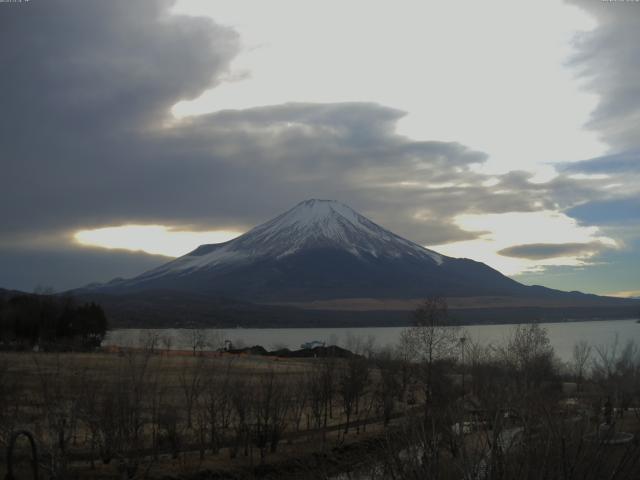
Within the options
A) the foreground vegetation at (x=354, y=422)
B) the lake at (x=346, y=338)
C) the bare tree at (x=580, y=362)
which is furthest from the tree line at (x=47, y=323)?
the bare tree at (x=580, y=362)

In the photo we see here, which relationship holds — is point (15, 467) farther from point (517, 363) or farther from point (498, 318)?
point (498, 318)

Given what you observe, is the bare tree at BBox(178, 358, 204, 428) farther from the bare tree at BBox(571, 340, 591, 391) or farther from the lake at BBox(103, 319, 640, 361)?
the bare tree at BBox(571, 340, 591, 391)

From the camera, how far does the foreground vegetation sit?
9578 millimetres

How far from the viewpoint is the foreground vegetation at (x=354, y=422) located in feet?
31.4

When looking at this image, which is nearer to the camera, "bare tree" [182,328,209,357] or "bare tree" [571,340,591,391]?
"bare tree" [571,340,591,391]

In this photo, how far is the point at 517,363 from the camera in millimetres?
44531

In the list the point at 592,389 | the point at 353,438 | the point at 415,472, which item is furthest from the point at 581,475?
the point at 592,389

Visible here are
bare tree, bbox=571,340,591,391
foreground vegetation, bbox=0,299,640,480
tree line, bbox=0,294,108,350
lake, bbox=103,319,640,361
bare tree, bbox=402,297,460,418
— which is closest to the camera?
foreground vegetation, bbox=0,299,640,480

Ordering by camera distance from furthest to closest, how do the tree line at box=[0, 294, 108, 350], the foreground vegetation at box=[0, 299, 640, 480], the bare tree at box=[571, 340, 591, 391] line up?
the tree line at box=[0, 294, 108, 350], the bare tree at box=[571, 340, 591, 391], the foreground vegetation at box=[0, 299, 640, 480]

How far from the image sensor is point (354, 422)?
3744cm

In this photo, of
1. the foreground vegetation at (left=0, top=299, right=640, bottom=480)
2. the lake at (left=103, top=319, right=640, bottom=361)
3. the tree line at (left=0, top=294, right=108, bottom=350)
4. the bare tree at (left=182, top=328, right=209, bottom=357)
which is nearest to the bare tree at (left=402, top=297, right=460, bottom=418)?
the foreground vegetation at (left=0, top=299, right=640, bottom=480)

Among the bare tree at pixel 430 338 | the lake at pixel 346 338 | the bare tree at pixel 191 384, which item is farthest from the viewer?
the lake at pixel 346 338

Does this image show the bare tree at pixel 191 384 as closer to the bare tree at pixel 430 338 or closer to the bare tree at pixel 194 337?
the bare tree at pixel 430 338

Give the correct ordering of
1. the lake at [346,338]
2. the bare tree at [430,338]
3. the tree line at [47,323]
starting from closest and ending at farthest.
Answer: the bare tree at [430,338] < the tree line at [47,323] < the lake at [346,338]
